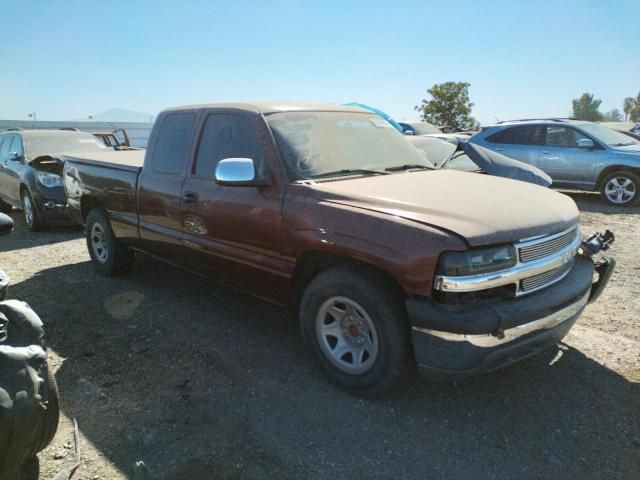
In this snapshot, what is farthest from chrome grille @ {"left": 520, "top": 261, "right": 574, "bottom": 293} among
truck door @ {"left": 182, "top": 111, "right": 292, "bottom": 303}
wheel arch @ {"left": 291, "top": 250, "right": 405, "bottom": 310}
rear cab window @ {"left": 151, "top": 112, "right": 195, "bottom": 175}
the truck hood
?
rear cab window @ {"left": 151, "top": 112, "right": 195, "bottom": 175}

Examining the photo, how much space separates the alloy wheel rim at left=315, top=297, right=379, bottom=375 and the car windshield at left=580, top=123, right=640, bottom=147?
9.05 m

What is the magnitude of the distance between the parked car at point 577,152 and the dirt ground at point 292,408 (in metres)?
5.97

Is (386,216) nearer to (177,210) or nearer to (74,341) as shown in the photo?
(177,210)

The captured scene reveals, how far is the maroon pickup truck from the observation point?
257 centimetres

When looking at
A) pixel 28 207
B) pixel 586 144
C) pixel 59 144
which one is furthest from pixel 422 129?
pixel 28 207

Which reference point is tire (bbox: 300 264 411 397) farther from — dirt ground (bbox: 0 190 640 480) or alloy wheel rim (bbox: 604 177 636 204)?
alloy wheel rim (bbox: 604 177 636 204)

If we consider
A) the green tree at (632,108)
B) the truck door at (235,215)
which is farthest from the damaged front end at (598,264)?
the green tree at (632,108)

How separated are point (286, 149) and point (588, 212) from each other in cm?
760

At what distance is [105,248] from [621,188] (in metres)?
9.33

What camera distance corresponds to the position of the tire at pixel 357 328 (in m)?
2.77

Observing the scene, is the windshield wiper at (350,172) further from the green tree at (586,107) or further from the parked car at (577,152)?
the green tree at (586,107)

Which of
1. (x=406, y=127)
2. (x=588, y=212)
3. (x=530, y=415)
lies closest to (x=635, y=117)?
(x=406, y=127)

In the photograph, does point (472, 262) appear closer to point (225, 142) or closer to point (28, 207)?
point (225, 142)

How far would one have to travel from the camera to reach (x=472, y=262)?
252 centimetres
